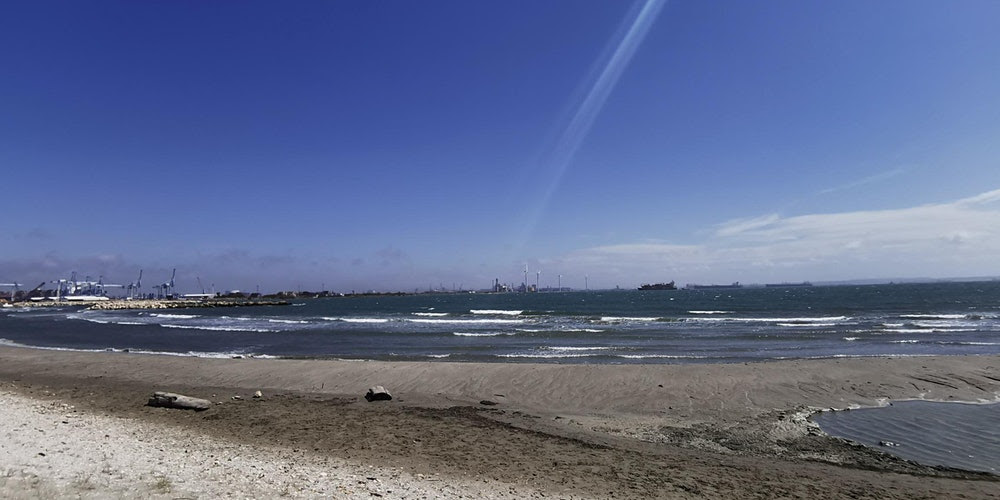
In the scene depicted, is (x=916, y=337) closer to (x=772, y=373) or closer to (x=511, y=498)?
(x=772, y=373)

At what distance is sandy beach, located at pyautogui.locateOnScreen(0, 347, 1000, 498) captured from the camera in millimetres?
6824

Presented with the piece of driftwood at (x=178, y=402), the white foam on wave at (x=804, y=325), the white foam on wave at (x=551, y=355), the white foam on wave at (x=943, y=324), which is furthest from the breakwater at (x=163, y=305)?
the white foam on wave at (x=943, y=324)

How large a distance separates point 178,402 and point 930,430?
1547cm

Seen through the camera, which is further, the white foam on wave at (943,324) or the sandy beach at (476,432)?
the white foam on wave at (943,324)

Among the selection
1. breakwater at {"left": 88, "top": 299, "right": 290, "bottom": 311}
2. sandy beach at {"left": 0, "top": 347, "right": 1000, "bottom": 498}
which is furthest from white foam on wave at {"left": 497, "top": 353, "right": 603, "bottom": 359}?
breakwater at {"left": 88, "top": 299, "right": 290, "bottom": 311}

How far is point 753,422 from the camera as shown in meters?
11.1

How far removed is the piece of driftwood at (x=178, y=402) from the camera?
11.8 m

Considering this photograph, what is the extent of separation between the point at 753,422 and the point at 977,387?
26.3ft

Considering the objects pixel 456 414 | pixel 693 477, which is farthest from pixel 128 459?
pixel 693 477

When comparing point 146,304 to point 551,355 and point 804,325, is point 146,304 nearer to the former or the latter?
point 551,355

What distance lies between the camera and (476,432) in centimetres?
1005

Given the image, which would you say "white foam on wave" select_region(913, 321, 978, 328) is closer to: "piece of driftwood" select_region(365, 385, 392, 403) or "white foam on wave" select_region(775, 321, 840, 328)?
"white foam on wave" select_region(775, 321, 840, 328)

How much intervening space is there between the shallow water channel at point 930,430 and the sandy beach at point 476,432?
1.83 ft

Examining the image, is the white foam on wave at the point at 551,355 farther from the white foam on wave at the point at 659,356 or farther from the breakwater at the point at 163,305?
the breakwater at the point at 163,305
